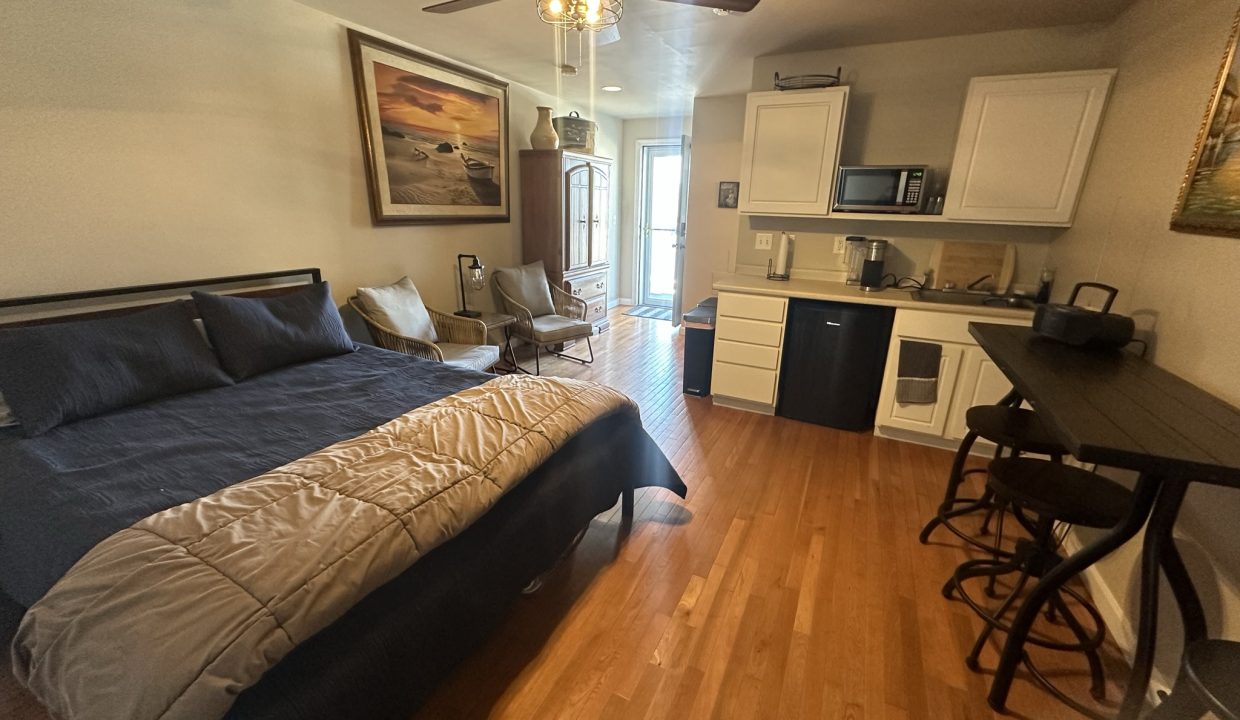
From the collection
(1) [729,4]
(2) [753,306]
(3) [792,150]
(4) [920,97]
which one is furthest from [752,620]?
(4) [920,97]

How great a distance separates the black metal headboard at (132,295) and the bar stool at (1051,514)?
3484 millimetres

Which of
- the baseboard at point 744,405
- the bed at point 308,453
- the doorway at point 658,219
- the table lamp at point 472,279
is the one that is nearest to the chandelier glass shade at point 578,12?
the bed at point 308,453

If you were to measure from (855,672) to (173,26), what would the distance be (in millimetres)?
3854

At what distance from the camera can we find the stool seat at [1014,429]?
1.77m

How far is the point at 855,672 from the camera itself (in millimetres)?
1561

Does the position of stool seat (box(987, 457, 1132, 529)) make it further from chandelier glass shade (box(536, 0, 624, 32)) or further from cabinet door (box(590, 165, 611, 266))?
cabinet door (box(590, 165, 611, 266))

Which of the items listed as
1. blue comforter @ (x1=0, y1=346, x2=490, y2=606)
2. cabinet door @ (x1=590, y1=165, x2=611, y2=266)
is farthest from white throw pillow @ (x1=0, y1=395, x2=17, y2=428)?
cabinet door @ (x1=590, y1=165, x2=611, y2=266)

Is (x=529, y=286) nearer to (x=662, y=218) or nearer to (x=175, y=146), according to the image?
(x=175, y=146)

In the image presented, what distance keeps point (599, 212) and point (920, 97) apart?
9.64 ft

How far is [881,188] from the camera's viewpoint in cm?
302

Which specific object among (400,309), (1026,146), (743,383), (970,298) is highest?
(1026,146)

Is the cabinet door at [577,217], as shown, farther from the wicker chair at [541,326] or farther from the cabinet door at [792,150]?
the cabinet door at [792,150]

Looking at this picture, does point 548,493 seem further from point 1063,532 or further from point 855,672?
point 1063,532

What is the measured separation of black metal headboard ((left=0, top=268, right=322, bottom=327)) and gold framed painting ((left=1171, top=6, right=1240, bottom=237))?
3997mm
